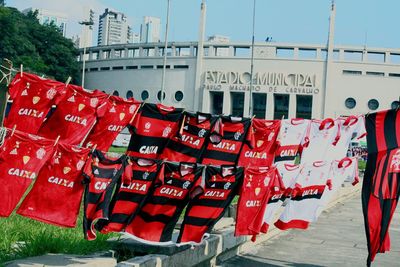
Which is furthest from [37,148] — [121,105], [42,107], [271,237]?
[271,237]

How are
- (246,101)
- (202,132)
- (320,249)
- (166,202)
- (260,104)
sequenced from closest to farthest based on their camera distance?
(166,202) → (202,132) → (320,249) → (246,101) → (260,104)

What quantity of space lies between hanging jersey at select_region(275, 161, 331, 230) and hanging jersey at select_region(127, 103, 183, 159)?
167 cm

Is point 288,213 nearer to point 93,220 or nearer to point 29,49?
point 93,220

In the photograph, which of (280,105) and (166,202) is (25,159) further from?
(280,105)

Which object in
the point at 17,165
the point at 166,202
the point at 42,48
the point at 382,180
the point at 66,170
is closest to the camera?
the point at 17,165

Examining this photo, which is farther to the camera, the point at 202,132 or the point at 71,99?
the point at 202,132

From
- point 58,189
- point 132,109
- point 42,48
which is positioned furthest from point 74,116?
point 42,48

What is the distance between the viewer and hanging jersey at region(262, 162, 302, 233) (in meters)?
6.20

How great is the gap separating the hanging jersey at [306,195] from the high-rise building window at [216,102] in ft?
187

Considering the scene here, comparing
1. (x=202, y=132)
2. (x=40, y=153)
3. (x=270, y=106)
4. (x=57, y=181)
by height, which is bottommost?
(x=57, y=181)

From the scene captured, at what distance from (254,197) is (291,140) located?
3.35 ft

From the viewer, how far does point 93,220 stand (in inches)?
196

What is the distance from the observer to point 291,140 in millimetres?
6559

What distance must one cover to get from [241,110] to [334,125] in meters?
58.8
